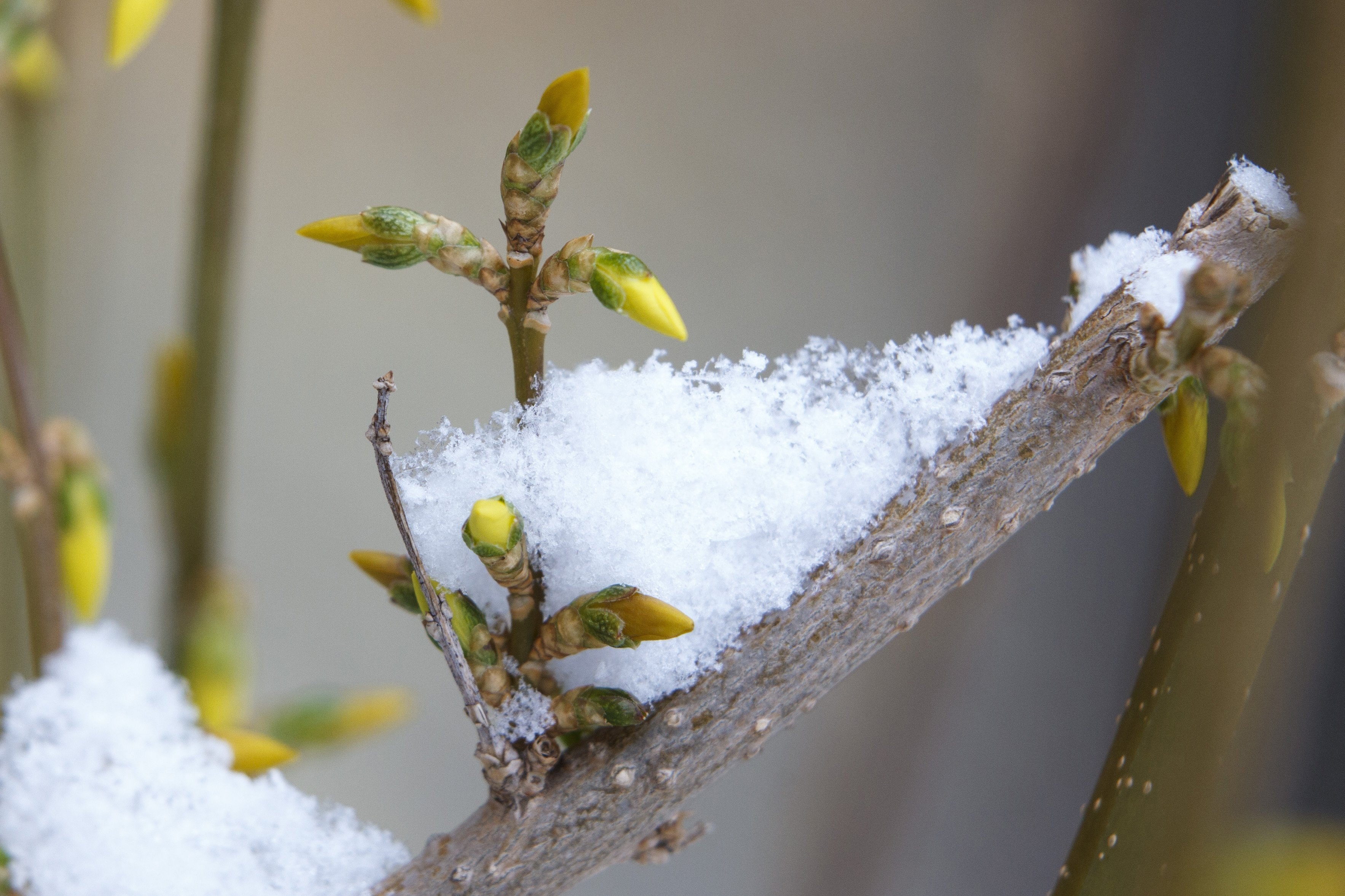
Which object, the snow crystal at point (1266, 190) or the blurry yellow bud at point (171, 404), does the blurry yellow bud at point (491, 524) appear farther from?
the blurry yellow bud at point (171, 404)

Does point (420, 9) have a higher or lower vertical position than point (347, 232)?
higher

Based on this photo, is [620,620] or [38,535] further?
[38,535]

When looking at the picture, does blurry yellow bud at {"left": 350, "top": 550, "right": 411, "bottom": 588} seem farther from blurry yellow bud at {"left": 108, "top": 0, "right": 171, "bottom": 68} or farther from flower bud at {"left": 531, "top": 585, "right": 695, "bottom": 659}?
blurry yellow bud at {"left": 108, "top": 0, "right": 171, "bottom": 68}

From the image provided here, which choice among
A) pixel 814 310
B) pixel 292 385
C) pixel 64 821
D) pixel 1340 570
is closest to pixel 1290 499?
pixel 1340 570

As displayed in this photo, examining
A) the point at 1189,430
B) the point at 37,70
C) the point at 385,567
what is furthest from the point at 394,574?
the point at 37,70

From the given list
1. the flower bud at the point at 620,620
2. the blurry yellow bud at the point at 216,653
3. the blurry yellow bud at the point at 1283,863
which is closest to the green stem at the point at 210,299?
the blurry yellow bud at the point at 216,653

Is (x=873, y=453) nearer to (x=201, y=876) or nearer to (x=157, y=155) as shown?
(x=201, y=876)

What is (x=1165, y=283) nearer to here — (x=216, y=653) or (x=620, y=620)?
(x=620, y=620)
